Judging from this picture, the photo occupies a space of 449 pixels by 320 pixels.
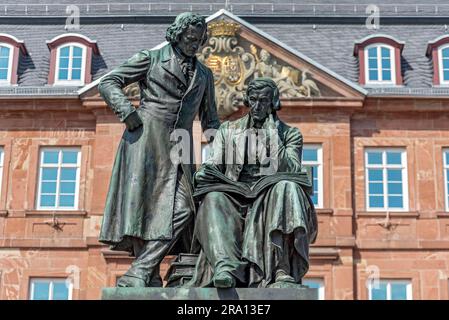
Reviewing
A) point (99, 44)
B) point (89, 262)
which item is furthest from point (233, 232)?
point (99, 44)

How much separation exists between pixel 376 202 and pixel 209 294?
57.7ft

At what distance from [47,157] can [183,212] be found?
17.6 m

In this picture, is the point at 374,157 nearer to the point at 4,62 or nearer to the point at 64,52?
the point at 64,52

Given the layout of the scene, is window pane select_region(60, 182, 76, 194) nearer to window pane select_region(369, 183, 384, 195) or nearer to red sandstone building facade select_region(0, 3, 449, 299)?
red sandstone building facade select_region(0, 3, 449, 299)

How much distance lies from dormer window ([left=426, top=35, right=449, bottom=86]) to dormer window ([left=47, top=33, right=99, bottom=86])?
7.99 meters

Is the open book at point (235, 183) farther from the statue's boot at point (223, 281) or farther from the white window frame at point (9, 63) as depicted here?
the white window frame at point (9, 63)

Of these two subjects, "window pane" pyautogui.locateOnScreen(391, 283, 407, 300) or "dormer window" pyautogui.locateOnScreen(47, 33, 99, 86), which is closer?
"window pane" pyautogui.locateOnScreen(391, 283, 407, 300)

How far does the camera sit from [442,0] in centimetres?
2834

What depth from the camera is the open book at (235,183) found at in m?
6.57

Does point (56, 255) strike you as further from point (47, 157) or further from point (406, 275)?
point (406, 275)

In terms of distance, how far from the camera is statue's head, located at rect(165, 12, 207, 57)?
7.20 meters

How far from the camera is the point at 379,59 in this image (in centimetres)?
2480

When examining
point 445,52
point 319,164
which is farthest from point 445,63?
point 319,164

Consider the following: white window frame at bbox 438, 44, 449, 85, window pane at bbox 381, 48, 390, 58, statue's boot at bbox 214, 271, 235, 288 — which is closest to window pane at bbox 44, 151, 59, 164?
window pane at bbox 381, 48, 390, 58
